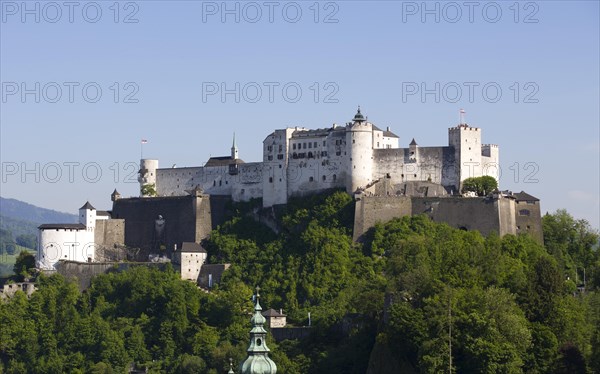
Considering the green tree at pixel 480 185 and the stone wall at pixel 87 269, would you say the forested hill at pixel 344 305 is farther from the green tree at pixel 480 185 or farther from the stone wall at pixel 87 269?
the green tree at pixel 480 185

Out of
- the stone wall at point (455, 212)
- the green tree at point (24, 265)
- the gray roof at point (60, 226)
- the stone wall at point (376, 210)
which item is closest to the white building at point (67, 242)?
the gray roof at point (60, 226)

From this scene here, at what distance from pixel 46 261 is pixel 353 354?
28948mm

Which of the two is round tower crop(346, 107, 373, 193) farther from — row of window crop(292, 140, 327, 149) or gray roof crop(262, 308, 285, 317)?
gray roof crop(262, 308, 285, 317)

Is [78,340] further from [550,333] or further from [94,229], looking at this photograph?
[550,333]

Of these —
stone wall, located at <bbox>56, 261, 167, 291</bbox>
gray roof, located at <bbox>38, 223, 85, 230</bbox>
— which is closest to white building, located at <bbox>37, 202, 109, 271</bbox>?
gray roof, located at <bbox>38, 223, 85, 230</bbox>

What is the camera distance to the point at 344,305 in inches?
3147

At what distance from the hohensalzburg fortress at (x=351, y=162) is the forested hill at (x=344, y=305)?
1363 mm

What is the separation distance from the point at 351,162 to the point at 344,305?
1212 cm

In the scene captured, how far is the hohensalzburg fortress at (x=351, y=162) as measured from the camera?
87.9 m

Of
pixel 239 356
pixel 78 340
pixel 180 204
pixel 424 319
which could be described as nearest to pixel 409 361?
pixel 424 319

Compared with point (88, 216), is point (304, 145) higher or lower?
higher

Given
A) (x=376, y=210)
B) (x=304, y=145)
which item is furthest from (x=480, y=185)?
(x=304, y=145)

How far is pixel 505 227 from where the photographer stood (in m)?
85.7

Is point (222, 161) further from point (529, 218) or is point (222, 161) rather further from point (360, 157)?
point (529, 218)
